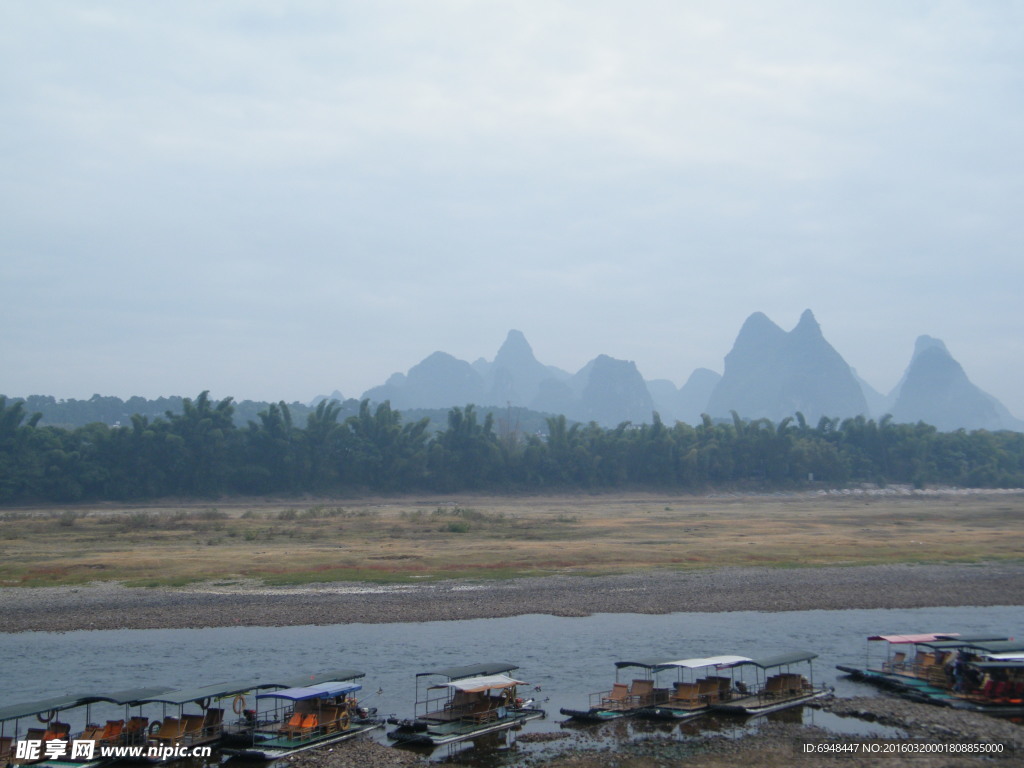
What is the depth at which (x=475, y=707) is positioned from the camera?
27.3 metres

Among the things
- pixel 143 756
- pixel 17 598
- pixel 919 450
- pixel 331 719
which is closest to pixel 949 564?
pixel 331 719

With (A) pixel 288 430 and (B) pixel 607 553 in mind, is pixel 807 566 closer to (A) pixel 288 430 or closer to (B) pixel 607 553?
(B) pixel 607 553

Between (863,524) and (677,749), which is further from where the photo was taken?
(863,524)

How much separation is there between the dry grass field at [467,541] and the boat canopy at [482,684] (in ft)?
83.0

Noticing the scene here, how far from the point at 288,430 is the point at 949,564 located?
10056 centimetres

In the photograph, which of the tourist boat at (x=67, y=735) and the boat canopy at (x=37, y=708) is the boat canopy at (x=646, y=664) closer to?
the tourist boat at (x=67, y=735)

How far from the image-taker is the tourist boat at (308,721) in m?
24.6

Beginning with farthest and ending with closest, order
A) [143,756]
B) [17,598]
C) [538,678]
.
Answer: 1. [17,598]
2. [538,678]
3. [143,756]

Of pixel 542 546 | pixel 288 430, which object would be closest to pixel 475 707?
pixel 542 546

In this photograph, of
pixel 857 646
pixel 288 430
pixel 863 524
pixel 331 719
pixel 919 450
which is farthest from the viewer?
pixel 919 450

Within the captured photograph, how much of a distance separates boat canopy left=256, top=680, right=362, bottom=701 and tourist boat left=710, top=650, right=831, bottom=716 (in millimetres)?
12094

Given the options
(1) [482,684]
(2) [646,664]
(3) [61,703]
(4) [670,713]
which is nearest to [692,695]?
(4) [670,713]

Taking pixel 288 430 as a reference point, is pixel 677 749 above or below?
below

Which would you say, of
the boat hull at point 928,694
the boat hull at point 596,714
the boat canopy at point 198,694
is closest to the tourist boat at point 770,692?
the boat hull at point 928,694
